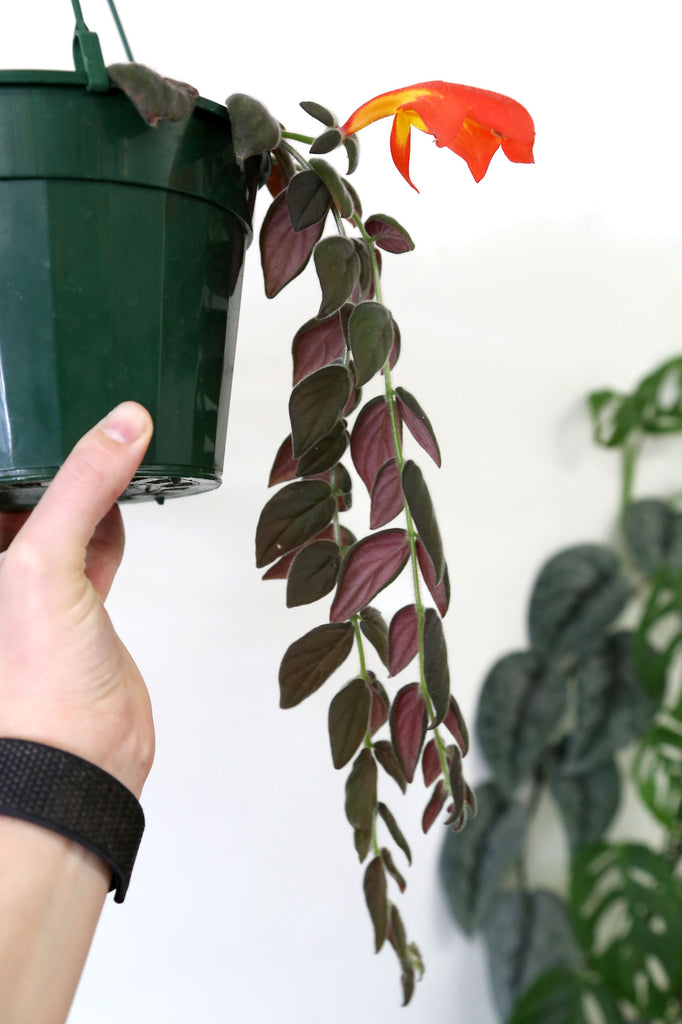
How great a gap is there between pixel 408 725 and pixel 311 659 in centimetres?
8

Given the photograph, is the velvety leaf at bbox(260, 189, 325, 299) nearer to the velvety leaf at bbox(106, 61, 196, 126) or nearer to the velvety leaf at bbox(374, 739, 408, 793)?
the velvety leaf at bbox(106, 61, 196, 126)

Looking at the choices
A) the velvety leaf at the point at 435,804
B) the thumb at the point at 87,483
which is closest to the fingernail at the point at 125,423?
the thumb at the point at 87,483

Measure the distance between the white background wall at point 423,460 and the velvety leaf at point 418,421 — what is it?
0.45m

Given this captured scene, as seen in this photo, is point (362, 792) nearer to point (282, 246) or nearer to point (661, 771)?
point (282, 246)

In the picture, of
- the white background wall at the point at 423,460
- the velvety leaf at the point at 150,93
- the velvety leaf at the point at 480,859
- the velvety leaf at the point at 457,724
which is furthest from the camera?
the velvety leaf at the point at 480,859

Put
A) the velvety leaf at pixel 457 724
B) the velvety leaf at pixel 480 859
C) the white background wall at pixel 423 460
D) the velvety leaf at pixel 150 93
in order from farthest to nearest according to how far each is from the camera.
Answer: the velvety leaf at pixel 480 859 → the white background wall at pixel 423 460 → the velvety leaf at pixel 457 724 → the velvety leaf at pixel 150 93

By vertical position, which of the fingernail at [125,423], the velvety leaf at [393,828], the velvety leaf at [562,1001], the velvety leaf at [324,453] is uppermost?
the velvety leaf at [324,453]

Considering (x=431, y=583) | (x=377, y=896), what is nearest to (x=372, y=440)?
(x=431, y=583)

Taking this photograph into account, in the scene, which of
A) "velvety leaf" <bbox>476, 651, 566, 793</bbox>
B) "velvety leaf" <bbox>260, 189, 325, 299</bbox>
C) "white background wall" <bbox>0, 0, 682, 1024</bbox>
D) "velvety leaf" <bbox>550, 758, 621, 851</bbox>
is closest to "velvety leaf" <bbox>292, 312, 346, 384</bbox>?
"velvety leaf" <bbox>260, 189, 325, 299</bbox>

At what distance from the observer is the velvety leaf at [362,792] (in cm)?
62

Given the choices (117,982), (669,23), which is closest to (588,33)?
(669,23)

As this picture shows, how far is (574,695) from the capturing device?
118 centimetres

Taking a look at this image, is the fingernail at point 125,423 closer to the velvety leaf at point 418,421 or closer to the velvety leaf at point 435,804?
the velvety leaf at point 418,421

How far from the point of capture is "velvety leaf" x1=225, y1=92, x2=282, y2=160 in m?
0.51
